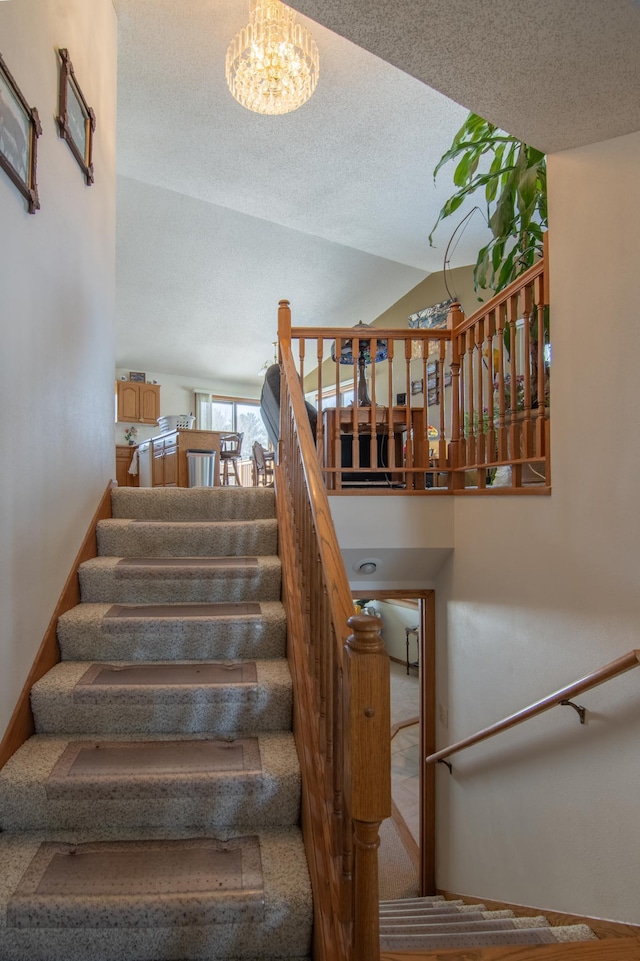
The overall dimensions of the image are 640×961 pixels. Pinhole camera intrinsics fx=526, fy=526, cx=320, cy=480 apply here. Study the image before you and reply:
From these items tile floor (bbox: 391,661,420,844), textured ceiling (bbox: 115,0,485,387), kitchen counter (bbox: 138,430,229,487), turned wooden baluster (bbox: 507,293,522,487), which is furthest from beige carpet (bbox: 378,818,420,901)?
textured ceiling (bbox: 115,0,485,387)

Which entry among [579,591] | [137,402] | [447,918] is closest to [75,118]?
[579,591]

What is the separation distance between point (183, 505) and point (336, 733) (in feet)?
5.87

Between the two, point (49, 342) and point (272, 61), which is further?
point (272, 61)

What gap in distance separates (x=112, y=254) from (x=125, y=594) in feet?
6.33

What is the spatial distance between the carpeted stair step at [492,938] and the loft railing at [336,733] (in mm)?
655

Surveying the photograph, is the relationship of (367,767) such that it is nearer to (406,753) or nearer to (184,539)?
(184,539)

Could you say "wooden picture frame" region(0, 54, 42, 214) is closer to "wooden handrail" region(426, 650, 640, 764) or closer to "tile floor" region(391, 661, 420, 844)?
"wooden handrail" region(426, 650, 640, 764)

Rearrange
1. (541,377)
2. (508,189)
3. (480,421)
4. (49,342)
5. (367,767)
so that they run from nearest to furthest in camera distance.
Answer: (367,767)
(49,342)
(541,377)
(508,189)
(480,421)

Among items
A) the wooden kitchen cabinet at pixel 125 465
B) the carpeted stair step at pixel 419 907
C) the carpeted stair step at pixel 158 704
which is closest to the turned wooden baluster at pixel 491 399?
the carpeted stair step at pixel 158 704

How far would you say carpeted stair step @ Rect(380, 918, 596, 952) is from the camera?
1.71 meters

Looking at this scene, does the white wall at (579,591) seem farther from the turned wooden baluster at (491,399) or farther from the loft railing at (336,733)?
the loft railing at (336,733)

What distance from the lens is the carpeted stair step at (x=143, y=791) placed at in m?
1.53

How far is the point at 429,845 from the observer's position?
140 inches

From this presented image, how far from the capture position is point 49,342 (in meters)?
2.03
